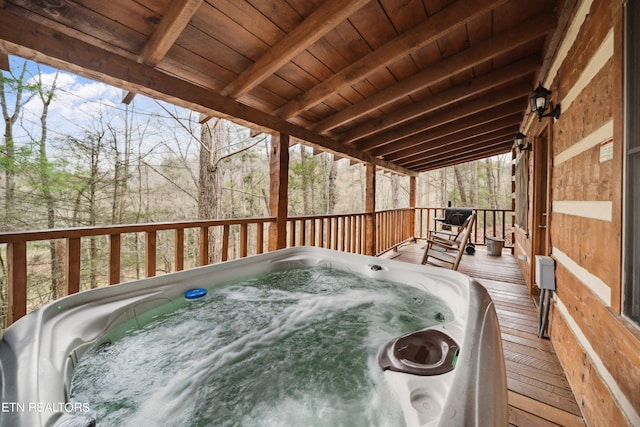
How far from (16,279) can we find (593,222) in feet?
10.5

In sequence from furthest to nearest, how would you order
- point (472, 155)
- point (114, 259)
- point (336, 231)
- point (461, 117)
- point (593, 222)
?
point (472, 155) → point (336, 231) → point (461, 117) → point (114, 259) → point (593, 222)

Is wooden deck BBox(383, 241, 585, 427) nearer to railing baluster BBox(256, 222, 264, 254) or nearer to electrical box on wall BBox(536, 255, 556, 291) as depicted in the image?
electrical box on wall BBox(536, 255, 556, 291)

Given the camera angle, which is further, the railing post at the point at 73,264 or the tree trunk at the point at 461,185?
the tree trunk at the point at 461,185

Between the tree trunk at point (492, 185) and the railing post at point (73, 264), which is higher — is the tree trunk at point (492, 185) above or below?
above

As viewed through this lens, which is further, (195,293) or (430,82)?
(430,82)

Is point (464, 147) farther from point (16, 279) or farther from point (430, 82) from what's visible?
point (16, 279)

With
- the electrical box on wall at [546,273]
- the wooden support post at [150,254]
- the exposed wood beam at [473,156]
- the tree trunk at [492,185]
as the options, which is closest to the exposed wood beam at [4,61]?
the wooden support post at [150,254]

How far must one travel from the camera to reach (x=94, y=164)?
546 cm

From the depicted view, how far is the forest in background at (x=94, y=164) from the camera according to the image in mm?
4605

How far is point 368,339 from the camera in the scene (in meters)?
1.30

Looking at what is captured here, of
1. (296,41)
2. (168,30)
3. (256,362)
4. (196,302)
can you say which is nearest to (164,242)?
(196,302)

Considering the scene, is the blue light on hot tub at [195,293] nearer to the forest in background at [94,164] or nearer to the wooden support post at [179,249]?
the wooden support post at [179,249]

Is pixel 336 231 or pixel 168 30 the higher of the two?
pixel 168 30

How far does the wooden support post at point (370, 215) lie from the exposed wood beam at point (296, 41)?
2990 millimetres
